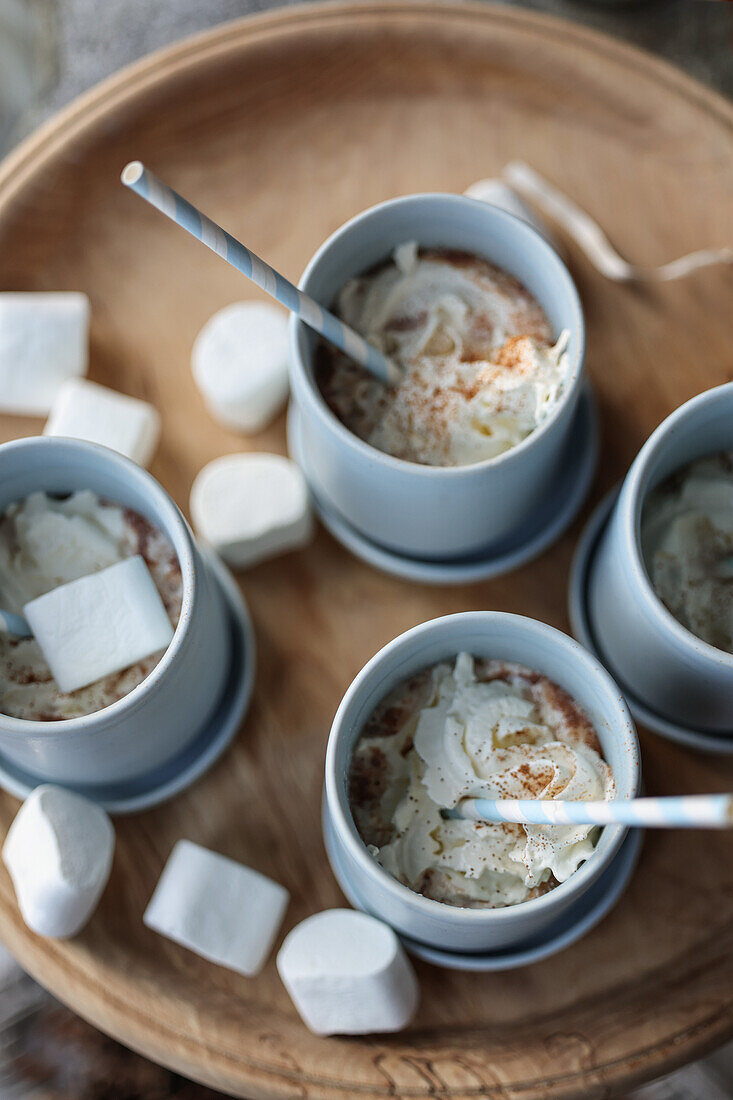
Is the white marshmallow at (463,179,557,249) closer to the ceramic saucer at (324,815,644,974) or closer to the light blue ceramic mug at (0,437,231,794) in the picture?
the light blue ceramic mug at (0,437,231,794)

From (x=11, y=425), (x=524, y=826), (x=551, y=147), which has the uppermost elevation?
(x=551, y=147)

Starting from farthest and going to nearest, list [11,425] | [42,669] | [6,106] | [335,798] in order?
[6,106]
[11,425]
[42,669]
[335,798]

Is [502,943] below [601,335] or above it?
below

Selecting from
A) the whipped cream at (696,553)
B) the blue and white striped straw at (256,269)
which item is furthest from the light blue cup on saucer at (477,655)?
the blue and white striped straw at (256,269)

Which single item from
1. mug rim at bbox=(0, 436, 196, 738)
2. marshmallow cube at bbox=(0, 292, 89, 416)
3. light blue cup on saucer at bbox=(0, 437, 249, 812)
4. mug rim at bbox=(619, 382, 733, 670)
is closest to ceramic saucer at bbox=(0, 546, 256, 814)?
light blue cup on saucer at bbox=(0, 437, 249, 812)

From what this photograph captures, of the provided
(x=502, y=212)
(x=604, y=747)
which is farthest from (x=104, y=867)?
(x=502, y=212)

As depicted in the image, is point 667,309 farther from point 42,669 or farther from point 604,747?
point 42,669
